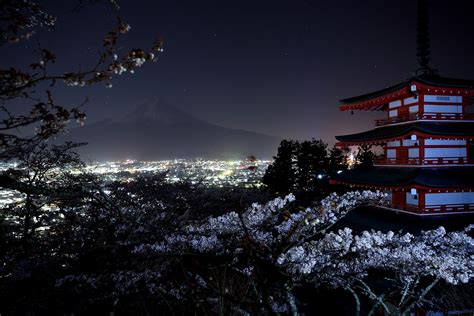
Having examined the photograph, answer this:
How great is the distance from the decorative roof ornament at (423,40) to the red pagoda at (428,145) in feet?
0.14

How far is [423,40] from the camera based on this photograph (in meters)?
15.2

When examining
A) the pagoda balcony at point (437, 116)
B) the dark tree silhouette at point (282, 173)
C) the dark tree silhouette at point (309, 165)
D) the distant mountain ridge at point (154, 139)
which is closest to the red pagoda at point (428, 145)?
the pagoda balcony at point (437, 116)

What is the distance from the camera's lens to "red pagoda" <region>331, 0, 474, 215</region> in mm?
12328

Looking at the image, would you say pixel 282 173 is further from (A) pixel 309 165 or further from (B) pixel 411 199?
(B) pixel 411 199

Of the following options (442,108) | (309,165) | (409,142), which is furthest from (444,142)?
(309,165)

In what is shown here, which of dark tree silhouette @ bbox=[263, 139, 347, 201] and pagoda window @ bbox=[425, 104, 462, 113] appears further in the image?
dark tree silhouette @ bbox=[263, 139, 347, 201]

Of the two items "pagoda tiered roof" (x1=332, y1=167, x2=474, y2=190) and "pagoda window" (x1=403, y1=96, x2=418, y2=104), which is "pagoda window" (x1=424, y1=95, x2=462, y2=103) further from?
"pagoda tiered roof" (x1=332, y1=167, x2=474, y2=190)

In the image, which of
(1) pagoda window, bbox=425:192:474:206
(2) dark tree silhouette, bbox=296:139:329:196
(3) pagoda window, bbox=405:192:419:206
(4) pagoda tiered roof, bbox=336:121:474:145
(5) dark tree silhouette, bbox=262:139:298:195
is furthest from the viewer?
(2) dark tree silhouette, bbox=296:139:329:196

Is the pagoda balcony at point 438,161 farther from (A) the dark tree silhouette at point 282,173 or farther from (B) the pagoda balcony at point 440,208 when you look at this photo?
(A) the dark tree silhouette at point 282,173

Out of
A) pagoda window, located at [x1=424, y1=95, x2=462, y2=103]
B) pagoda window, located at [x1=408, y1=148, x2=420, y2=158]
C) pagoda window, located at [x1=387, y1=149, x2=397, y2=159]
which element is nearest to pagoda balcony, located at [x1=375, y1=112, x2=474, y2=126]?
pagoda window, located at [x1=424, y1=95, x2=462, y2=103]

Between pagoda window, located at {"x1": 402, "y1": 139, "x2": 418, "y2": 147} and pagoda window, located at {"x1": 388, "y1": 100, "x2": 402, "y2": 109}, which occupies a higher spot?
pagoda window, located at {"x1": 388, "y1": 100, "x2": 402, "y2": 109}

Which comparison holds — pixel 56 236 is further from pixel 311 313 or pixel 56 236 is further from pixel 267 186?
pixel 267 186

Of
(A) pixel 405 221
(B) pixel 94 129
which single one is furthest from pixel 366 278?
(B) pixel 94 129

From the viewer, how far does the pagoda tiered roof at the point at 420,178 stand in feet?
39.0
